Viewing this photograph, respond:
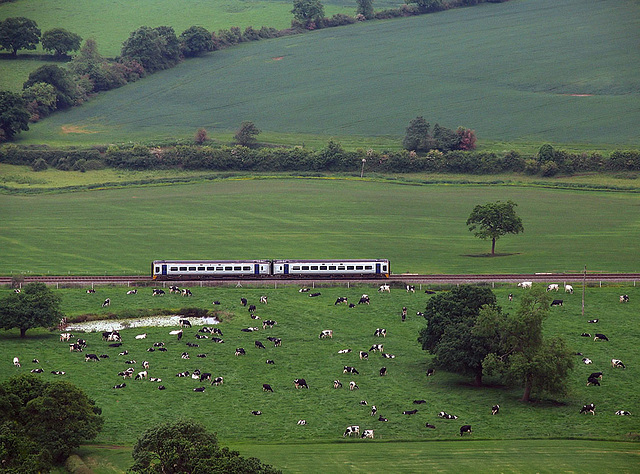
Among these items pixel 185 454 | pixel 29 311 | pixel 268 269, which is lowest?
pixel 185 454

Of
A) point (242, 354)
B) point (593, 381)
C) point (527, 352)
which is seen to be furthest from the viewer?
point (242, 354)

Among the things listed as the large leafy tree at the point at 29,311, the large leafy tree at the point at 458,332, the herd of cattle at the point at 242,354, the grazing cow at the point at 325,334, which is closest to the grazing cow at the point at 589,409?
the herd of cattle at the point at 242,354

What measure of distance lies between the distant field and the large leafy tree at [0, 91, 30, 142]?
105 feet

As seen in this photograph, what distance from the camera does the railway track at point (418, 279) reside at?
103 metres

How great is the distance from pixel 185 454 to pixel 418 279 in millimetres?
55612

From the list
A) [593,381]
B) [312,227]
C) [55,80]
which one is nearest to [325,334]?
[593,381]

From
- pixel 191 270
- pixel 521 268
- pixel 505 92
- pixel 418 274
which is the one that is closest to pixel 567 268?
pixel 521 268

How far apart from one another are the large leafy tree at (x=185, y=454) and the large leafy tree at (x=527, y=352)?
26.9 metres

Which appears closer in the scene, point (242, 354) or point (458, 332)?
point (458, 332)

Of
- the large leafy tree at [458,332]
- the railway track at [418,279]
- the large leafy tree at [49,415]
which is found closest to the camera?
the large leafy tree at [49,415]

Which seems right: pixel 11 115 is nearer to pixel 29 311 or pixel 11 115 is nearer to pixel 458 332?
pixel 29 311

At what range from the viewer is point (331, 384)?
245 ft

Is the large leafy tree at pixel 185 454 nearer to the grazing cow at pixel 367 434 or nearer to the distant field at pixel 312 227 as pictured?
the grazing cow at pixel 367 434

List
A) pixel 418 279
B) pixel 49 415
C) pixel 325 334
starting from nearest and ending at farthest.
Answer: pixel 49 415 → pixel 325 334 → pixel 418 279
